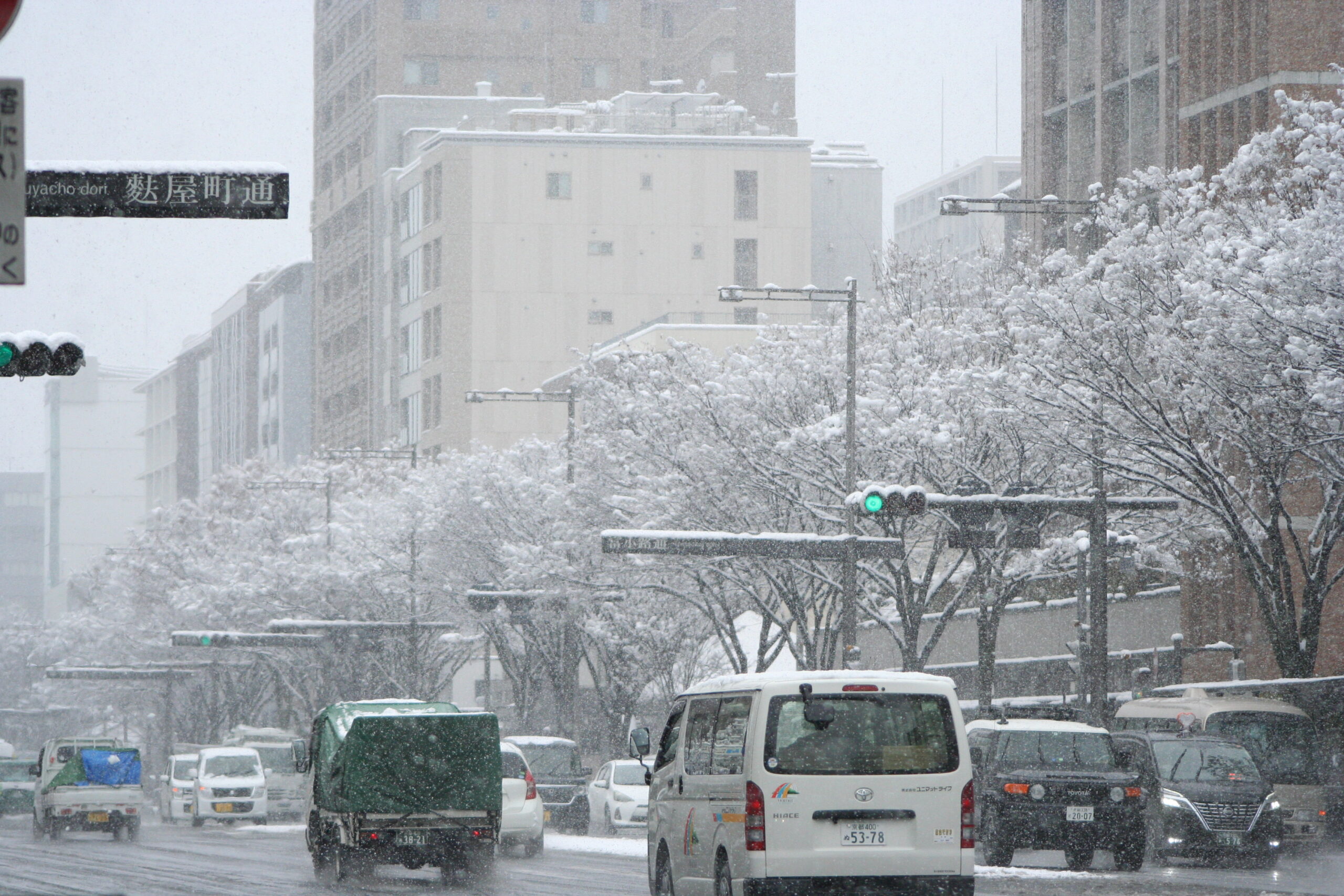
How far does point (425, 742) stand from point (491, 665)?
74.2 metres

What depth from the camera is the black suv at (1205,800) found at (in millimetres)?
25688

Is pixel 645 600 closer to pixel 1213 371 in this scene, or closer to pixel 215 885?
pixel 1213 371

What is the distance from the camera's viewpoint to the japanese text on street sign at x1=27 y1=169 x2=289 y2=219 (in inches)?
512

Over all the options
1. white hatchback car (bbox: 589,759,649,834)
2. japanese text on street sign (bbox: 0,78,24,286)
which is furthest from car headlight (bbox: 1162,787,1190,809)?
japanese text on street sign (bbox: 0,78,24,286)

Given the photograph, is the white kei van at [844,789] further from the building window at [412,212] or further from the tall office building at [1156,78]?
the building window at [412,212]

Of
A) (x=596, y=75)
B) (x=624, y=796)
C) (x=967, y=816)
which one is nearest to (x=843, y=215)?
(x=596, y=75)

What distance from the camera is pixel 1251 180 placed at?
1345 inches

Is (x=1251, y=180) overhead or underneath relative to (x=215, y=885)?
overhead

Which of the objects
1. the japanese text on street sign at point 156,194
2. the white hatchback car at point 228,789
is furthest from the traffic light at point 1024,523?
the white hatchback car at point 228,789

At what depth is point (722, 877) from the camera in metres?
15.0

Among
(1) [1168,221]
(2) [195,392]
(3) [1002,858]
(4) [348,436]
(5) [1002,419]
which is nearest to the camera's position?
(3) [1002,858]

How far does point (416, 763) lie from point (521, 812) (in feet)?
21.7

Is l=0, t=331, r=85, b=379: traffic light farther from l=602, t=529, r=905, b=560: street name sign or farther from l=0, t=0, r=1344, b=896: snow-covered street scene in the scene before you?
l=602, t=529, r=905, b=560: street name sign

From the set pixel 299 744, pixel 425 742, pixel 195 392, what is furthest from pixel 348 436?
pixel 425 742
